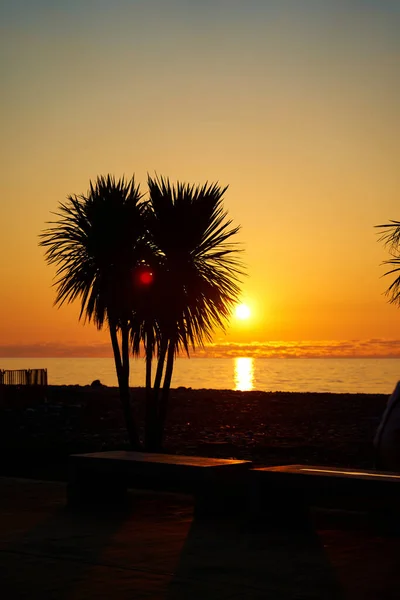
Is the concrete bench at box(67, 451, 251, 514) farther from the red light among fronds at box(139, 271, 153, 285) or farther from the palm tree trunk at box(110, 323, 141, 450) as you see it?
the red light among fronds at box(139, 271, 153, 285)

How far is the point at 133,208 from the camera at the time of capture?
16609 mm

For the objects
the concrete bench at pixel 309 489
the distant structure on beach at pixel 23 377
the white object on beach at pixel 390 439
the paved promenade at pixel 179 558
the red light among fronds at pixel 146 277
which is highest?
the red light among fronds at pixel 146 277

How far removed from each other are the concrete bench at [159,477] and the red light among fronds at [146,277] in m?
6.76

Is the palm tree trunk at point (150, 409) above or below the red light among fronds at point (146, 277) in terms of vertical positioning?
below

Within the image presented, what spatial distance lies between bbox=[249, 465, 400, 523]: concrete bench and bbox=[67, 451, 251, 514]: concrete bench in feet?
1.78

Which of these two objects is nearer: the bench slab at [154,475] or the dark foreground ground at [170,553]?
the dark foreground ground at [170,553]

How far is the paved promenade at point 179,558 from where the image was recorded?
5.98 meters

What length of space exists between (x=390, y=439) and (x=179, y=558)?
3.09 metres

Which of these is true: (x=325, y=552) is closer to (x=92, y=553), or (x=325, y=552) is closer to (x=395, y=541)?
(x=395, y=541)

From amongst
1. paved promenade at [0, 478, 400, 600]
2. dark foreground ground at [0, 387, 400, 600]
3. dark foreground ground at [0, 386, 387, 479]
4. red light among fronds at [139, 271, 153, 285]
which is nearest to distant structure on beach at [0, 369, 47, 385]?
dark foreground ground at [0, 386, 387, 479]

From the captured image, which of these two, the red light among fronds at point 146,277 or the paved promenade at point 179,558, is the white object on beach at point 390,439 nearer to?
the paved promenade at point 179,558

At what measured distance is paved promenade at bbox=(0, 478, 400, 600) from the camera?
598cm

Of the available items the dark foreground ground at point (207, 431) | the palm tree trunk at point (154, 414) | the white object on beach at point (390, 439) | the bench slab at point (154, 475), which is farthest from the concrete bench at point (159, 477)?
the palm tree trunk at point (154, 414)

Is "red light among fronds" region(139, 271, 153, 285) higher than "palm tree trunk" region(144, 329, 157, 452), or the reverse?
"red light among fronds" region(139, 271, 153, 285)
